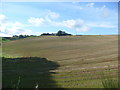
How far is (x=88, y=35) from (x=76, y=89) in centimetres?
2301

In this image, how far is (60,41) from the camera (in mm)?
24500

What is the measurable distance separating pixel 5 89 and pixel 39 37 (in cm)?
2450

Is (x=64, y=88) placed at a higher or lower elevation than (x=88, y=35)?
lower

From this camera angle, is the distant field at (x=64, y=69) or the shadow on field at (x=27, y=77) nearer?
the shadow on field at (x=27, y=77)

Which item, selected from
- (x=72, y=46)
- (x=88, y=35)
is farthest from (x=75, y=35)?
(x=72, y=46)

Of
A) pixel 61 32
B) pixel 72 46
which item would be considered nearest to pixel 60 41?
pixel 72 46

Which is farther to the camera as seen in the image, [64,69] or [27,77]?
[64,69]

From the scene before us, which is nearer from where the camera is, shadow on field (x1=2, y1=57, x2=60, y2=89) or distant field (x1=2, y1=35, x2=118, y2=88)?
shadow on field (x1=2, y1=57, x2=60, y2=89)

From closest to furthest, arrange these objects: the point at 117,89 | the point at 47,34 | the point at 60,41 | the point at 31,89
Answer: the point at 117,89 → the point at 31,89 → the point at 60,41 → the point at 47,34

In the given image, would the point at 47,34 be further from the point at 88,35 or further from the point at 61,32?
the point at 88,35

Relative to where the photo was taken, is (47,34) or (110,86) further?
(47,34)

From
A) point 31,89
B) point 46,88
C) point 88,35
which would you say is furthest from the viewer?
point 88,35

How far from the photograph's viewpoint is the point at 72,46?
21594 mm

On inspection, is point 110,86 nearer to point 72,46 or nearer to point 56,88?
point 56,88
